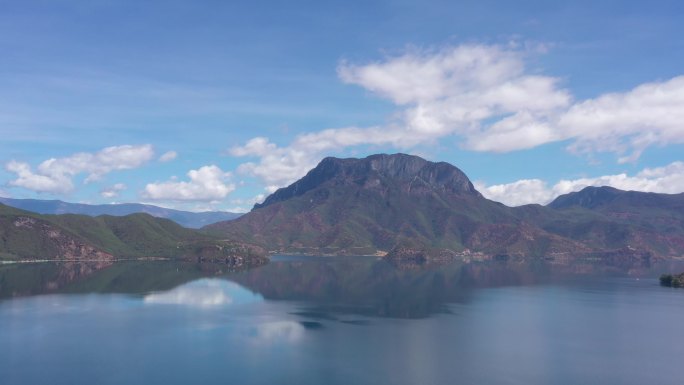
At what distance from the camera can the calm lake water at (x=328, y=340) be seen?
88750 mm

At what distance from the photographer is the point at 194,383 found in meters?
83.8

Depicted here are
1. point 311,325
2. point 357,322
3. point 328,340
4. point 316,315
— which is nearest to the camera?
point 328,340

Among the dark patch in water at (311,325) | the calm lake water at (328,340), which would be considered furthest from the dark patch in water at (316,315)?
the dark patch in water at (311,325)

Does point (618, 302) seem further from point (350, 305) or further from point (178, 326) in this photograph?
point (178, 326)

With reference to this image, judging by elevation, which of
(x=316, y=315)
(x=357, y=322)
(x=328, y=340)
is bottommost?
(x=328, y=340)

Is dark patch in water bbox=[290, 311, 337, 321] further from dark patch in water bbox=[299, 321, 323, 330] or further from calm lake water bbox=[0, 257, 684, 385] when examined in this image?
dark patch in water bbox=[299, 321, 323, 330]

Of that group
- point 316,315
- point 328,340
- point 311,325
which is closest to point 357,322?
point 311,325

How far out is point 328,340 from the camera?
112875mm

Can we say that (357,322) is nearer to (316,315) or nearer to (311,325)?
(311,325)

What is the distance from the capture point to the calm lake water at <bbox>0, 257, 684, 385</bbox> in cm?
8875

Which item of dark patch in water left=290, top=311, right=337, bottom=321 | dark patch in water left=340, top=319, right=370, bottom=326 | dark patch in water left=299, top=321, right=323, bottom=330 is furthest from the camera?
dark patch in water left=290, top=311, right=337, bottom=321

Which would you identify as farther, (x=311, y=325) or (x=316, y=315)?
(x=316, y=315)

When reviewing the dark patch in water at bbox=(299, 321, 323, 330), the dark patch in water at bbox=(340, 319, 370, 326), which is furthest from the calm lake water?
the dark patch in water at bbox=(299, 321, 323, 330)

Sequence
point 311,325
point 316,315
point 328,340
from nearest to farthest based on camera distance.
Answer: point 328,340 → point 311,325 → point 316,315
